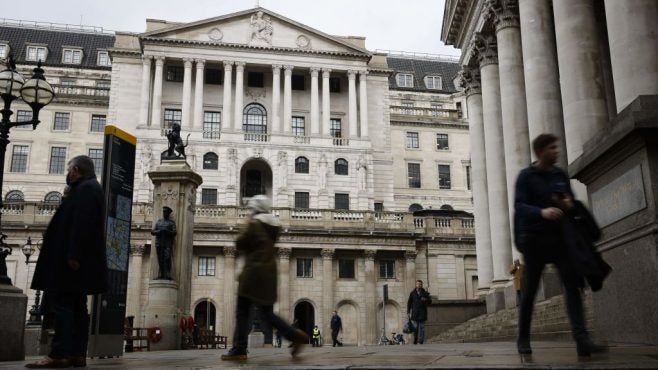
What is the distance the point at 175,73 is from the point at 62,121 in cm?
1215

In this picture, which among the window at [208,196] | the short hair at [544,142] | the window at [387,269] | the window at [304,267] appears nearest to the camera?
the short hair at [544,142]

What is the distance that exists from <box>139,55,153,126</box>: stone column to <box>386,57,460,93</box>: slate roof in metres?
32.8

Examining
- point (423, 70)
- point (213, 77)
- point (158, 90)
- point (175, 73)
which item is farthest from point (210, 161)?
point (423, 70)

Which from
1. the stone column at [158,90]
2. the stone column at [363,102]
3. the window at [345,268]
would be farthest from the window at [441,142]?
the stone column at [158,90]

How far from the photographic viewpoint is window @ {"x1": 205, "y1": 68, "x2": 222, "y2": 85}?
60750 mm

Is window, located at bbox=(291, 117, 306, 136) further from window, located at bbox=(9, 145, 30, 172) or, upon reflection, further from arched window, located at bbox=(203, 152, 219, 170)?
window, located at bbox=(9, 145, 30, 172)

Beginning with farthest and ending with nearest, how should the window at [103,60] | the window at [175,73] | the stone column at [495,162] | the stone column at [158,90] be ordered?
the window at [103,60]
the window at [175,73]
the stone column at [158,90]
the stone column at [495,162]

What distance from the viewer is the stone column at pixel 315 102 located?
193 feet

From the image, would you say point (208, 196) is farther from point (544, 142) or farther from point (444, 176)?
point (544, 142)

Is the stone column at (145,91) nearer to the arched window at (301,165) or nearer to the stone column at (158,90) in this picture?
the stone column at (158,90)

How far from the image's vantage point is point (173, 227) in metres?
19.1

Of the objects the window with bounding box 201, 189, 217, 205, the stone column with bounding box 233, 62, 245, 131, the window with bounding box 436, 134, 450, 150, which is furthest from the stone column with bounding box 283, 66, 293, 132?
the window with bounding box 436, 134, 450, 150

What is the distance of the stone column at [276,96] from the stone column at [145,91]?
10946 millimetres

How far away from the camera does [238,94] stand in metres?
58.7
